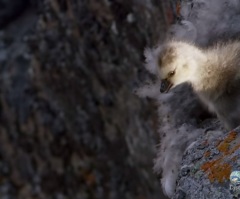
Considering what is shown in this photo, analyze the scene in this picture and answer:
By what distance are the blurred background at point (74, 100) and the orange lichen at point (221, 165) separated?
7302mm

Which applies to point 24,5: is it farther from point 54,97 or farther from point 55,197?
point 55,197

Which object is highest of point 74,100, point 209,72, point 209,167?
point 209,72

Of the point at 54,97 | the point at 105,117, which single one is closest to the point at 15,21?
the point at 54,97

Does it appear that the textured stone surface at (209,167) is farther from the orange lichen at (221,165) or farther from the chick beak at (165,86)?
the chick beak at (165,86)

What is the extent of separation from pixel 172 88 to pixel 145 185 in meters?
7.21

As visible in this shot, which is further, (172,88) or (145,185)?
(145,185)

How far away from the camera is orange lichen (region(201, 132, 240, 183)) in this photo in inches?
95.9

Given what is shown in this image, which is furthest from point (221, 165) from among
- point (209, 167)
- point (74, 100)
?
point (74, 100)

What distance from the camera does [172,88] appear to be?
3139 mm

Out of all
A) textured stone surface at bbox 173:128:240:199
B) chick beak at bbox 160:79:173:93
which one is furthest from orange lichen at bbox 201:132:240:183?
chick beak at bbox 160:79:173:93

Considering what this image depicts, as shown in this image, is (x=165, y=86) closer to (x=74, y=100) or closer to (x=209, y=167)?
(x=209, y=167)

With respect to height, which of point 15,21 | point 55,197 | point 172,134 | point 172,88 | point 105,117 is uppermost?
point 172,88

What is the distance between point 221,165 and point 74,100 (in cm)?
793

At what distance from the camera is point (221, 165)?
2498mm
